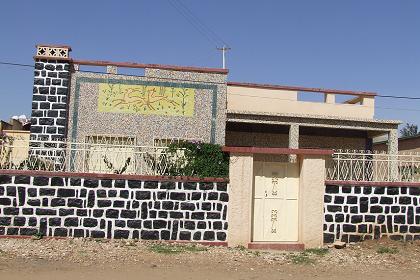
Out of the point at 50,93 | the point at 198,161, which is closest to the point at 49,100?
the point at 50,93

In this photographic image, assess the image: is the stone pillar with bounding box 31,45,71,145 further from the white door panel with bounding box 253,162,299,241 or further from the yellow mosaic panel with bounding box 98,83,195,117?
the white door panel with bounding box 253,162,299,241

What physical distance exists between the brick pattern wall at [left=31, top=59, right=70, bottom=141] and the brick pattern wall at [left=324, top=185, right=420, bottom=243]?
7.04 m

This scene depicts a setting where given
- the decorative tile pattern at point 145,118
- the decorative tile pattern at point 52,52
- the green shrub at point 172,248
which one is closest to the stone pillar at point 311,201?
the green shrub at point 172,248

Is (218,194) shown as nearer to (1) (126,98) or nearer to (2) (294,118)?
(1) (126,98)

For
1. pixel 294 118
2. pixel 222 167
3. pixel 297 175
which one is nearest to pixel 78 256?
pixel 222 167

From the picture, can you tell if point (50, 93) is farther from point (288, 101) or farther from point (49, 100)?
point (288, 101)

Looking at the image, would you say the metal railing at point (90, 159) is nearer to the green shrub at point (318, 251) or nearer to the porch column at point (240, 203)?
the porch column at point (240, 203)

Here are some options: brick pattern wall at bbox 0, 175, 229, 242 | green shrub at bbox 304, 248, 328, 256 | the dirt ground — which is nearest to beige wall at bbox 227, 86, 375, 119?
brick pattern wall at bbox 0, 175, 229, 242

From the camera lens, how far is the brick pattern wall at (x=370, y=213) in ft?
32.3

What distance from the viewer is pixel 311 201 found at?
9703 millimetres

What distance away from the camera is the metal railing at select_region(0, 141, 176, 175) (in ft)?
30.9

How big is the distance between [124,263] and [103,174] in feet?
6.65

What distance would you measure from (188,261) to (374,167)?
4376 millimetres

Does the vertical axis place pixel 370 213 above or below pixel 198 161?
below
